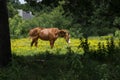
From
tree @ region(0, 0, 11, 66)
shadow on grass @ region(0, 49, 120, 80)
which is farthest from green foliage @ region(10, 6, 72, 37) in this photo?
shadow on grass @ region(0, 49, 120, 80)

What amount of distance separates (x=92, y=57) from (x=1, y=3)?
3365 millimetres

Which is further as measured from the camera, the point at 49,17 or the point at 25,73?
the point at 49,17

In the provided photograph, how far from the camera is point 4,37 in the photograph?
1339 cm

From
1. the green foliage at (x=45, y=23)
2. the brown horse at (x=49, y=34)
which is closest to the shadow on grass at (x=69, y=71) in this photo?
the brown horse at (x=49, y=34)

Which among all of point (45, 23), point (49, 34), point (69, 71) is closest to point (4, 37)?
point (69, 71)

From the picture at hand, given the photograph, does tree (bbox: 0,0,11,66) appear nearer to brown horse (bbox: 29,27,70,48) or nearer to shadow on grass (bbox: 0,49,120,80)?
shadow on grass (bbox: 0,49,120,80)

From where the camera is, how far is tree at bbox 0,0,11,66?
13209 millimetres

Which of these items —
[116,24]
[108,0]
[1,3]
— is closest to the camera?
[1,3]

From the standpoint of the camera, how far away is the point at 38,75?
36.7 feet

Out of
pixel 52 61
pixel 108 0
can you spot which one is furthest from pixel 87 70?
pixel 108 0

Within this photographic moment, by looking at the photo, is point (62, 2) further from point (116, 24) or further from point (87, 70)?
point (116, 24)

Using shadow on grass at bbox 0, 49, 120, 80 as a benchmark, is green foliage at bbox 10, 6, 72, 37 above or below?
above

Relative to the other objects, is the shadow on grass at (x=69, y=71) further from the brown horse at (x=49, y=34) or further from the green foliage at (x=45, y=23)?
the green foliage at (x=45, y=23)

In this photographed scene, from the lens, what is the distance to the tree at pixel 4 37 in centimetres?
1321
